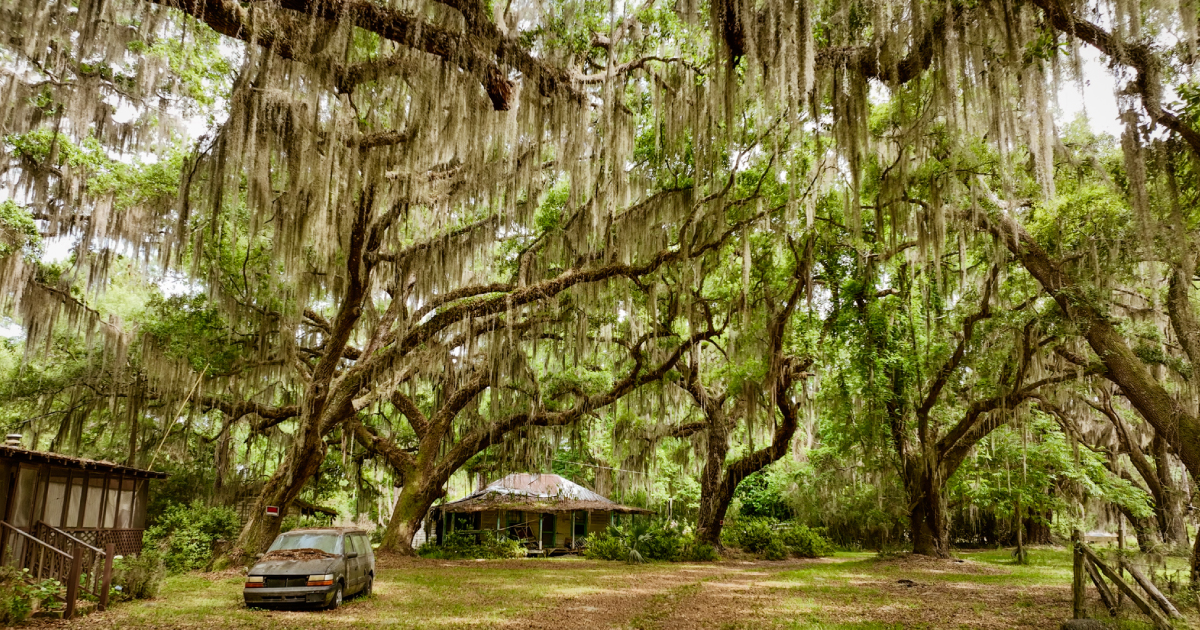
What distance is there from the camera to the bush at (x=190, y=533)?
14273mm

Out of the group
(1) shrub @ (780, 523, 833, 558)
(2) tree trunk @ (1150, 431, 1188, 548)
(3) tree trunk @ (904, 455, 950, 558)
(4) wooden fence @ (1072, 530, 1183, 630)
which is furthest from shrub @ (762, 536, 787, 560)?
(4) wooden fence @ (1072, 530, 1183, 630)

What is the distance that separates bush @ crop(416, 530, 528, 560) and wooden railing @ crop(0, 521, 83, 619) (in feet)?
37.1

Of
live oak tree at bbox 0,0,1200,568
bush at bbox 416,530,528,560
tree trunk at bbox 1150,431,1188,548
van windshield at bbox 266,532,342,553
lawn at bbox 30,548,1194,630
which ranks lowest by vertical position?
bush at bbox 416,530,528,560

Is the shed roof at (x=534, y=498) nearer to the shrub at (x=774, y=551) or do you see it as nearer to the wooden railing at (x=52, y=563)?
the shrub at (x=774, y=551)

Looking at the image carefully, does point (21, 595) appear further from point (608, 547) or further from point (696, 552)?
point (696, 552)

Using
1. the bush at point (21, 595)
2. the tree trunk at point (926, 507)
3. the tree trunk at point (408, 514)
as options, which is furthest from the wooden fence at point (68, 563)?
the tree trunk at point (926, 507)

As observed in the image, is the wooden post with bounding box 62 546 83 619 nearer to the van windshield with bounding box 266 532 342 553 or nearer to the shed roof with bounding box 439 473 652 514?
the van windshield with bounding box 266 532 342 553

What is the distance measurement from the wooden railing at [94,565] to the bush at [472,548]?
11.1 meters

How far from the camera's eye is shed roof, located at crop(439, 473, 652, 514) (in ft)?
76.4

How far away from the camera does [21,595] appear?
292 inches

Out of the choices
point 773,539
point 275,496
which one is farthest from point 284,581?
point 773,539

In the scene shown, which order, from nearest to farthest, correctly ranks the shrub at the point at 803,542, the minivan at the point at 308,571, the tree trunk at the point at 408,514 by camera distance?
the minivan at the point at 308,571 < the tree trunk at the point at 408,514 < the shrub at the point at 803,542

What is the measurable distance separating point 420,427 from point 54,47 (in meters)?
11.7

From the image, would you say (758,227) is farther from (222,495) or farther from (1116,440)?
(1116,440)
